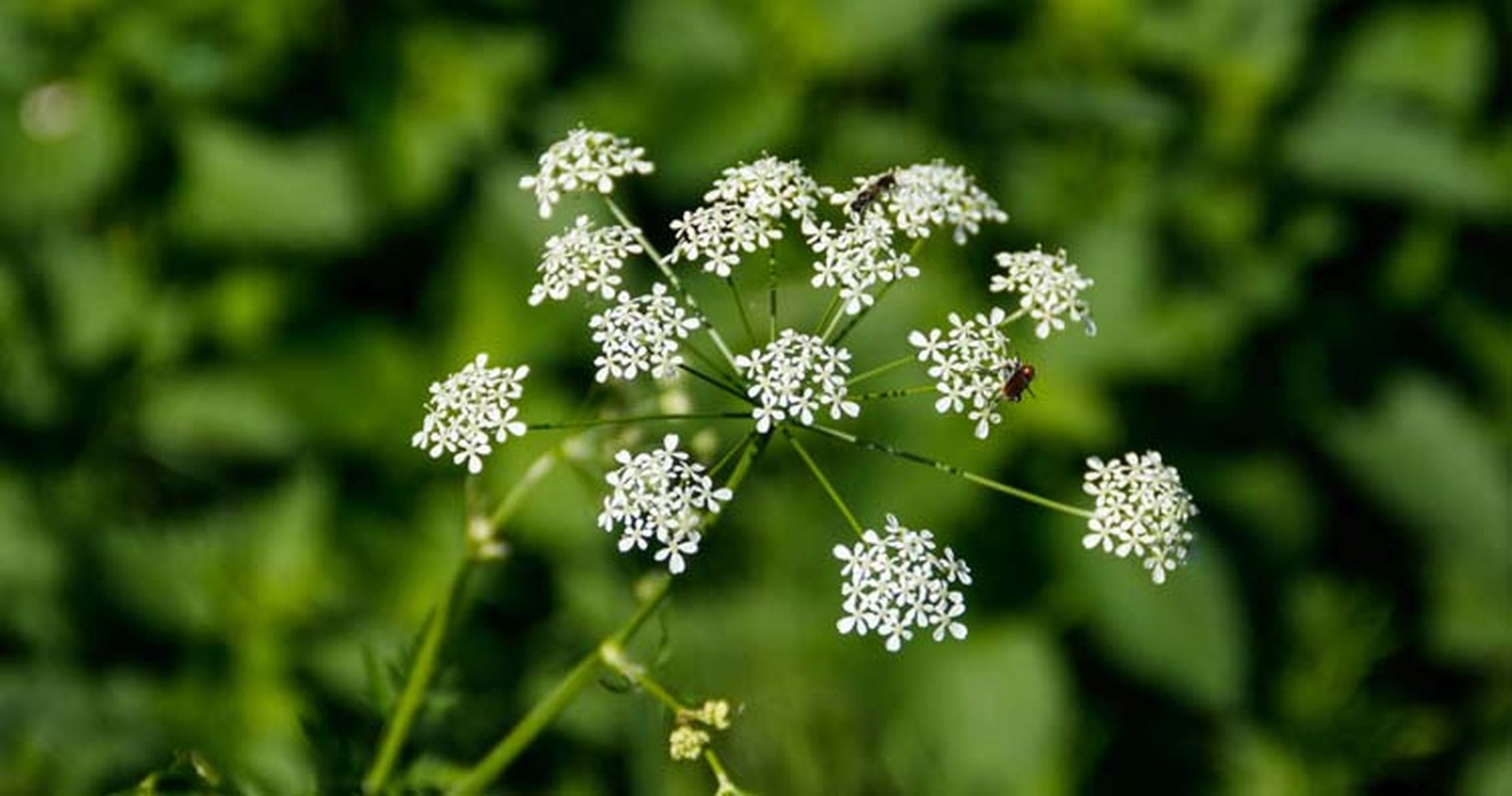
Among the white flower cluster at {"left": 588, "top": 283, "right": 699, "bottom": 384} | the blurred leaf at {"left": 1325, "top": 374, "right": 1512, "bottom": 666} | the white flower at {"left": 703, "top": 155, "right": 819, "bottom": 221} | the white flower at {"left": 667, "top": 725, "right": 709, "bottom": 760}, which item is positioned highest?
the blurred leaf at {"left": 1325, "top": 374, "right": 1512, "bottom": 666}

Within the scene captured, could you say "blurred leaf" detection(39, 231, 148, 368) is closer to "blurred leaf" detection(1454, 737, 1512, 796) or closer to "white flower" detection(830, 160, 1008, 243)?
"white flower" detection(830, 160, 1008, 243)

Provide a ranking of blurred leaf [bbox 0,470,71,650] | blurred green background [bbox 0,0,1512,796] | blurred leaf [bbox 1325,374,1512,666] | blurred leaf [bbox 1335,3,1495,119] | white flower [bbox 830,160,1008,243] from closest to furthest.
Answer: white flower [bbox 830,160,1008,243] → blurred leaf [bbox 0,470,71,650] → blurred green background [bbox 0,0,1512,796] → blurred leaf [bbox 1325,374,1512,666] → blurred leaf [bbox 1335,3,1495,119]

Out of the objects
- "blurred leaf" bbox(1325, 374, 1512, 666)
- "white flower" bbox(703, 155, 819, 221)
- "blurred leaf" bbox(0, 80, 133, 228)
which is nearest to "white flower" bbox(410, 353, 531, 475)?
"white flower" bbox(703, 155, 819, 221)

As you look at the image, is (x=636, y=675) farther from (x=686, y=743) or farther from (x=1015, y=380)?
(x=1015, y=380)

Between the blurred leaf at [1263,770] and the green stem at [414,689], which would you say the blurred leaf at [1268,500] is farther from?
the green stem at [414,689]

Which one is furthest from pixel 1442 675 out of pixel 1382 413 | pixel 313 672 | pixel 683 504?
pixel 683 504

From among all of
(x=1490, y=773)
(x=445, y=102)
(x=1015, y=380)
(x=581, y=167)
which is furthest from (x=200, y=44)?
(x=1490, y=773)

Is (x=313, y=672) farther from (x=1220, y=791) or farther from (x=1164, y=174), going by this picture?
(x=1164, y=174)

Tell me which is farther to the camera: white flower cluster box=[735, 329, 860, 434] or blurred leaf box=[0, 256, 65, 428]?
blurred leaf box=[0, 256, 65, 428]
